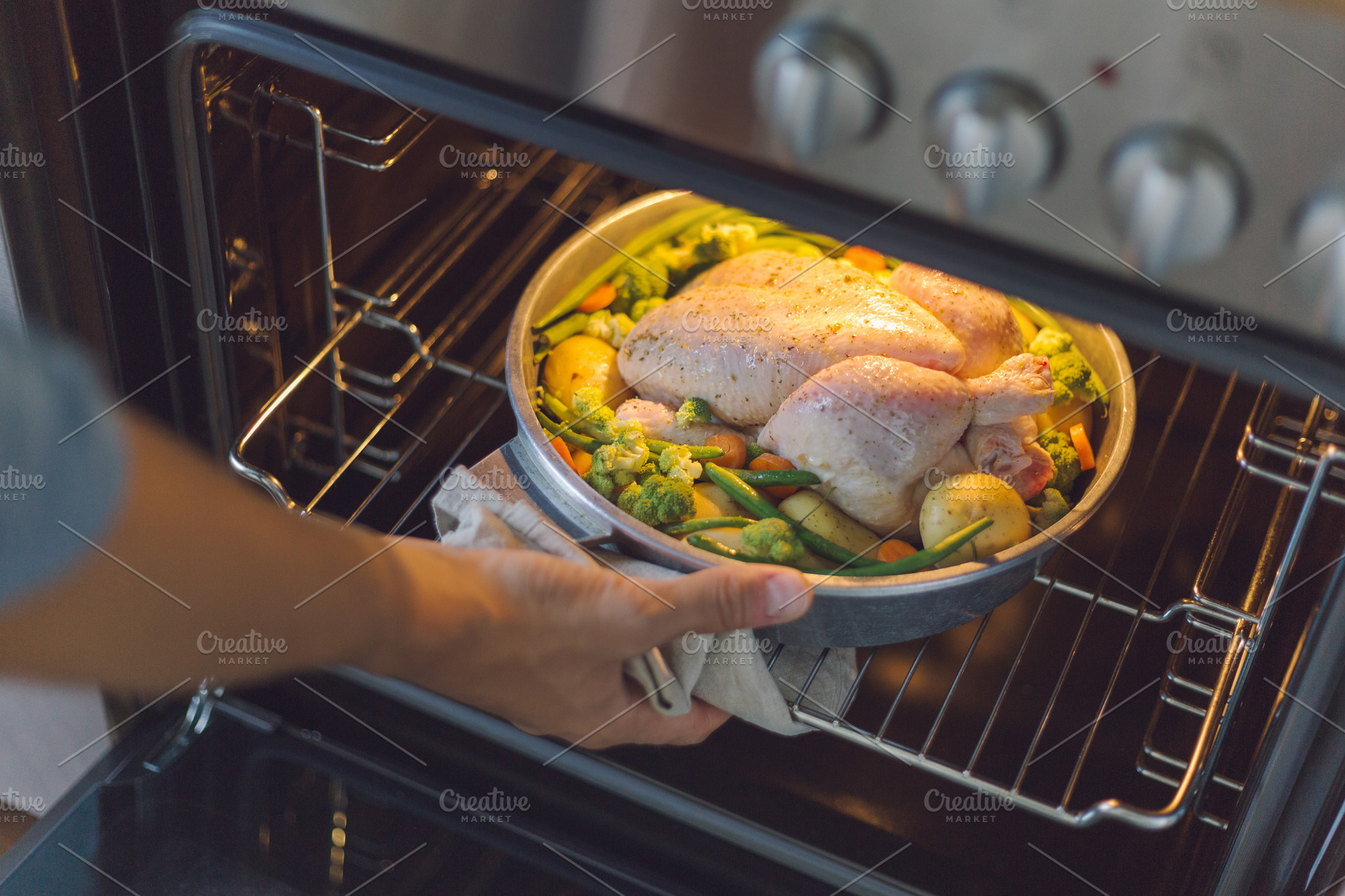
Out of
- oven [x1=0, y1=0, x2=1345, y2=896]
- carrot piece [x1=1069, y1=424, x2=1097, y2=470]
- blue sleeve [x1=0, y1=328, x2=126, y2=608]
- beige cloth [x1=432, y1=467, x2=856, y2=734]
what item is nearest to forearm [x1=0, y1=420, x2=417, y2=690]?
blue sleeve [x1=0, y1=328, x2=126, y2=608]

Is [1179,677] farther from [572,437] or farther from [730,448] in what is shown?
[572,437]

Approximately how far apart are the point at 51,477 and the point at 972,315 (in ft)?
2.85

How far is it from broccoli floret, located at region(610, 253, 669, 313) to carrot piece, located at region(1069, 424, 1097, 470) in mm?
496

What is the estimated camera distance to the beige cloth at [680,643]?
0.98m

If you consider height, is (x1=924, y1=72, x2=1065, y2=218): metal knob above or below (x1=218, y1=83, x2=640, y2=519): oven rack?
above

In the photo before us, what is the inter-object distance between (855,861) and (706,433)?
49cm

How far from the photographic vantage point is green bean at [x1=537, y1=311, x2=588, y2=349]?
4.09 ft

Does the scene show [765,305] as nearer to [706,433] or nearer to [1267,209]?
[706,433]

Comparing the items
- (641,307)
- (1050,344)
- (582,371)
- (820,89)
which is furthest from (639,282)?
(820,89)

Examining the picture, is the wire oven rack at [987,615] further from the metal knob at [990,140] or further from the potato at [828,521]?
the metal knob at [990,140]

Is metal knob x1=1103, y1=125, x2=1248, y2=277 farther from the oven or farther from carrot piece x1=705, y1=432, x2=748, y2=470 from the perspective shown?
carrot piece x1=705, y1=432, x2=748, y2=470

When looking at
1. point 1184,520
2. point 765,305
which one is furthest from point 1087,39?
point 1184,520

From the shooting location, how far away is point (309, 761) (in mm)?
1351

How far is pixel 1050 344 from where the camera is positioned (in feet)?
4.09
